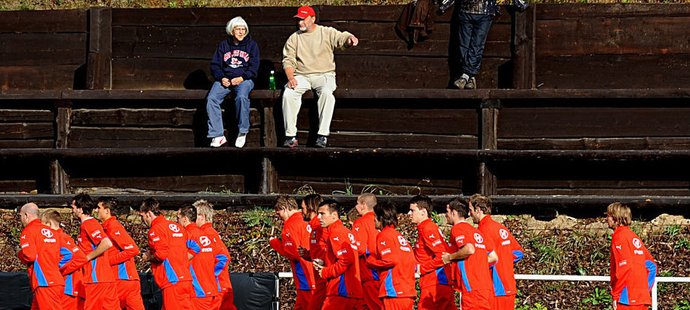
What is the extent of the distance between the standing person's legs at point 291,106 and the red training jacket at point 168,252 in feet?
10.5

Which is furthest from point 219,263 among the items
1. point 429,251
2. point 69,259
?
point 429,251

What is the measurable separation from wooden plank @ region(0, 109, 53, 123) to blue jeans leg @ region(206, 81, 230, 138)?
2.64 meters

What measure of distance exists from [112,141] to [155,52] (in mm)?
1510

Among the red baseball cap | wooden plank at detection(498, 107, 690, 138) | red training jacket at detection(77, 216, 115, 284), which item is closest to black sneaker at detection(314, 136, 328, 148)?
the red baseball cap

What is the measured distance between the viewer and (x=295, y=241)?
17125 mm

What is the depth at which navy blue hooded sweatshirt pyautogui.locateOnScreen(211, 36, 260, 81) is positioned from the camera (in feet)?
66.3

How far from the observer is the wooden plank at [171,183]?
2072 centimetres

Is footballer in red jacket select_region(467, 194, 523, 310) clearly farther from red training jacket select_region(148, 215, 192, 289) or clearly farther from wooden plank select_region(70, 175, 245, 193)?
wooden plank select_region(70, 175, 245, 193)

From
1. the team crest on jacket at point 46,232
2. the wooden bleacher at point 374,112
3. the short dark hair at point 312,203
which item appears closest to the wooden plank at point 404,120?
the wooden bleacher at point 374,112

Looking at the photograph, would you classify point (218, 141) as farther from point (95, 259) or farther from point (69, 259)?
point (69, 259)

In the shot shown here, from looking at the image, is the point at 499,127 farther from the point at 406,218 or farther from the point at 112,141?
the point at 112,141

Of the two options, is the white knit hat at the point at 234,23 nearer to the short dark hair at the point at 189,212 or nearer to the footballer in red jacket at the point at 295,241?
the short dark hair at the point at 189,212

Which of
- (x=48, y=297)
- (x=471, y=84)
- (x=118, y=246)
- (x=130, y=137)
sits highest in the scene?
(x=471, y=84)

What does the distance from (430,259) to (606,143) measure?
4.57m
